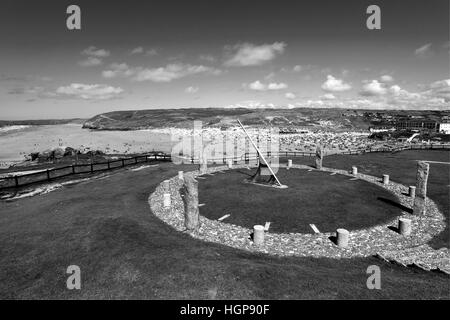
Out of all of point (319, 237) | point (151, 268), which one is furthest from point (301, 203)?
point (151, 268)

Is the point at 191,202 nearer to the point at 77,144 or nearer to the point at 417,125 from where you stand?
the point at 77,144

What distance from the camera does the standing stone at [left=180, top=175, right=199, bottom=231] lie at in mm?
14258

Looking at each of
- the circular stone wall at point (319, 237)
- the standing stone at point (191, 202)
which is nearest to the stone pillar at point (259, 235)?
the circular stone wall at point (319, 237)

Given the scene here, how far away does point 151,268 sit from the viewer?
10.0 meters

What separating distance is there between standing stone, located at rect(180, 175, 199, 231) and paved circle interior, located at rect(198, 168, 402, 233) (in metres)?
2.13

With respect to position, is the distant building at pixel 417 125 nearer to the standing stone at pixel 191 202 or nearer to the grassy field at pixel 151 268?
the grassy field at pixel 151 268

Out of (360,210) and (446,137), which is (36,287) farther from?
(446,137)

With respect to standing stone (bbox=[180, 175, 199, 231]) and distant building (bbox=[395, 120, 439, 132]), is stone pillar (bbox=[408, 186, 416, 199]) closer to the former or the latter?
standing stone (bbox=[180, 175, 199, 231])

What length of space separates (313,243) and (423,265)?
4498 mm

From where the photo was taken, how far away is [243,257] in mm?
11523

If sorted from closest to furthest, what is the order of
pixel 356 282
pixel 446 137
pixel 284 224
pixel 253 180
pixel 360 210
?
pixel 356 282
pixel 284 224
pixel 360 210
pixel 253 180
pixel 446 137

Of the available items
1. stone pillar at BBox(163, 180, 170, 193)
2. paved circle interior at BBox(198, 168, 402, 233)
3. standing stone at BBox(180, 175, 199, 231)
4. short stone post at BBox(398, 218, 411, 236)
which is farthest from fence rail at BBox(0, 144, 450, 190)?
short stone post at BBox(398, 218, 411, 236)

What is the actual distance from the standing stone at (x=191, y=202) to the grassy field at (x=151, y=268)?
2.93 feet
